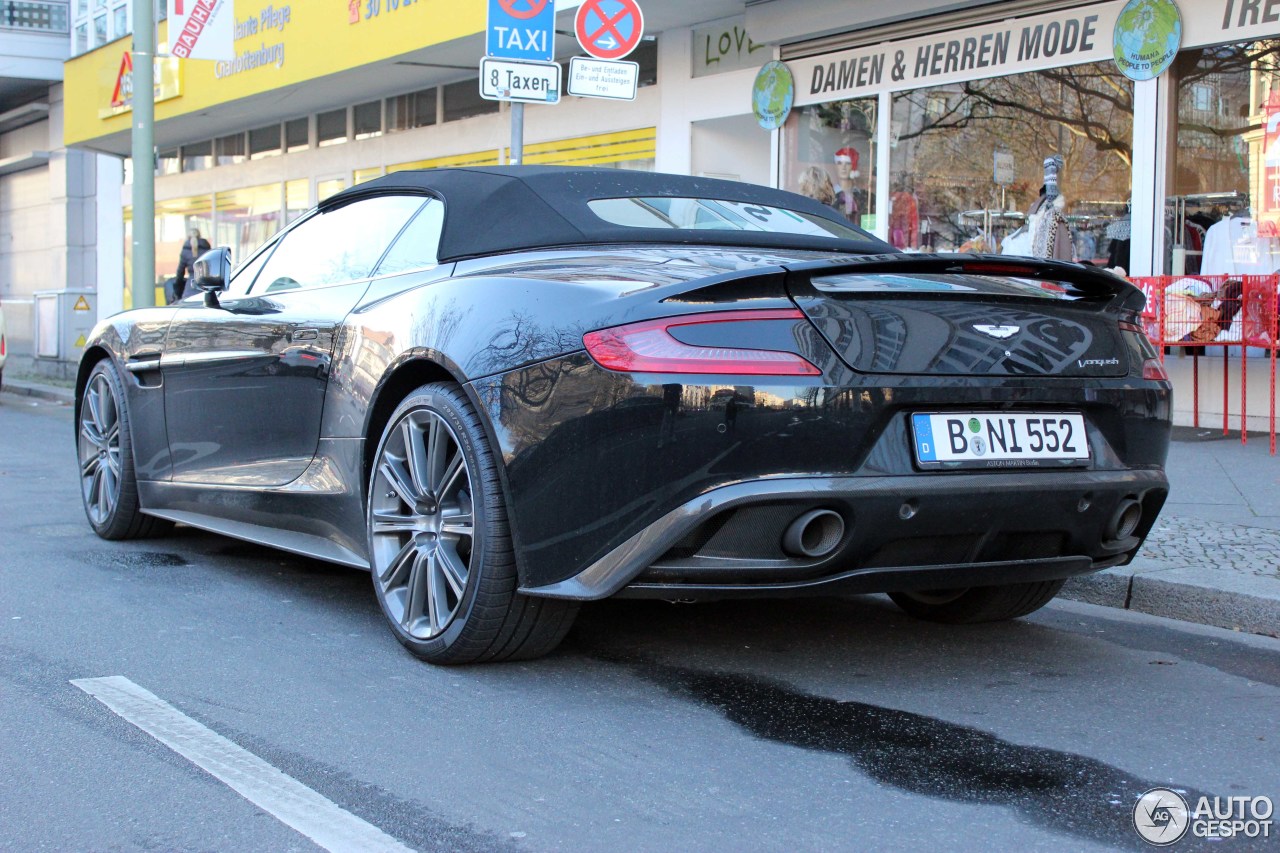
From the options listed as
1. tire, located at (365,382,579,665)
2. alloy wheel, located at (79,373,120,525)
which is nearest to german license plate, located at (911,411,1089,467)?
tire, located at (365,382,579,665)

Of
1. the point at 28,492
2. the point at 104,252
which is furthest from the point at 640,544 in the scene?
the point at 104,252

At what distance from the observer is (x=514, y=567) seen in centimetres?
372

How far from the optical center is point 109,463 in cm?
610

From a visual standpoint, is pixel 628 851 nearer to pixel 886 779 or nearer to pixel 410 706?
pixel 886 779

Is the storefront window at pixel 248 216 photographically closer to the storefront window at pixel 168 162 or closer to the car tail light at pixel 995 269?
the storefront window at pixel 168 162

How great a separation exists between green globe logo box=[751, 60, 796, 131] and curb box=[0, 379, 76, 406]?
7908 mm

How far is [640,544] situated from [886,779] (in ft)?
2.54

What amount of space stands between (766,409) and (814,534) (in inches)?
12.6

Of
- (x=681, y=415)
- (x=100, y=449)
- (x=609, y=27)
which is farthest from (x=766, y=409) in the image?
(x=609, y=27)

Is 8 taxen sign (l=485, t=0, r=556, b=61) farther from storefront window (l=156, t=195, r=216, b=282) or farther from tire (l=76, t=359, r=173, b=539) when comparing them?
storefront window (l=156, t=195, r=216, b=282)

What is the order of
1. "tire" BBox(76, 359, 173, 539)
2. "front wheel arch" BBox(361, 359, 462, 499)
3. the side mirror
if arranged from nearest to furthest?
"front wheel arch" BBox(361, 359, 462, 499)
the side mirror
"tire" BBox(76, 359, 173, 539)

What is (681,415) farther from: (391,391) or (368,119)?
(368,119)

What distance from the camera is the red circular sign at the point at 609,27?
26.5ft

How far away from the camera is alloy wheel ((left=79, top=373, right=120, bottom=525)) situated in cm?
607
